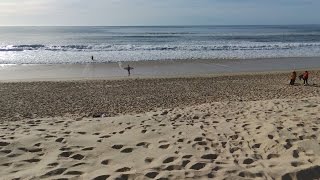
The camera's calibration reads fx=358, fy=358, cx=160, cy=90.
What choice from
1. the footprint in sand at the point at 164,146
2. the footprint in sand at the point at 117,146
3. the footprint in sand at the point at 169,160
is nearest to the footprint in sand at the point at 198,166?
the footprint in sand at the point at 169,160

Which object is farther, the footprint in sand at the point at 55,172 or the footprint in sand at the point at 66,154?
the footprint in sand at the point at 66,154

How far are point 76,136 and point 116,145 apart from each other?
3.48ft

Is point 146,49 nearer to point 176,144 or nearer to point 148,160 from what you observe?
point 176,144

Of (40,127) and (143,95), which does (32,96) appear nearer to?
(143,95)

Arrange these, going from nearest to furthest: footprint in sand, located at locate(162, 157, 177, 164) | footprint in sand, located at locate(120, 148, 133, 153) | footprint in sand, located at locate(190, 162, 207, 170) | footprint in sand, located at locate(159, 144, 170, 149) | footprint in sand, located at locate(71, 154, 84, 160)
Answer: footprint in sand, located at locate(190, 162, 207, 170) → footprint in sand, located at locate(162, 157, 177, 164) → footprint in sand, located at locate(71, 154, 84, 160) → footprint in sand, located at locate(120, 148, 133, 153) → footprint in sand, located at locate(159, 144, 170, 149)

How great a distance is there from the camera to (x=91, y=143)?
19.8ft

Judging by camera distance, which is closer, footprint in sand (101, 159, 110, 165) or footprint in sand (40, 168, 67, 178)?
footprint in sand (40, 168, 67, 178)

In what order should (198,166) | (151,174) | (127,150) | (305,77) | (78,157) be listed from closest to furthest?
1. (151,174)
2. (198,166)
3. (78,157)
4. (127,150)
5. (305,77)

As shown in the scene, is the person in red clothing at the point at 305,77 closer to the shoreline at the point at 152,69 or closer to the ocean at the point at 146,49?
the shoreline at the point at 152,69

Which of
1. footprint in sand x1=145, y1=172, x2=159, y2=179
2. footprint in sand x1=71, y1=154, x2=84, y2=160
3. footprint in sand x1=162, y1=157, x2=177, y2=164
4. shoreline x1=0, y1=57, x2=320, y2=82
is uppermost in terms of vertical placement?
footprint in sand x1=145, y1=172, x2=159, y2=179

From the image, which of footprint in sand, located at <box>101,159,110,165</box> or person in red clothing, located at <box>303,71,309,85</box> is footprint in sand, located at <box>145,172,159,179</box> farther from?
person in red clothing, located at <box>303,71,309,85</box>

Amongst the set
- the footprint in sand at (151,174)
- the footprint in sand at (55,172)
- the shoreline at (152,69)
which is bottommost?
the shoreline at (152,69)

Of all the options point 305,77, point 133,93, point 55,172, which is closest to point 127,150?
point 55,172

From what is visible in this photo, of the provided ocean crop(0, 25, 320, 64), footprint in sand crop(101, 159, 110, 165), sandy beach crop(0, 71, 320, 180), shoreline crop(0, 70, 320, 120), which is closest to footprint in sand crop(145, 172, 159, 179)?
sandy beach crop(0, 71, 320, 180)
